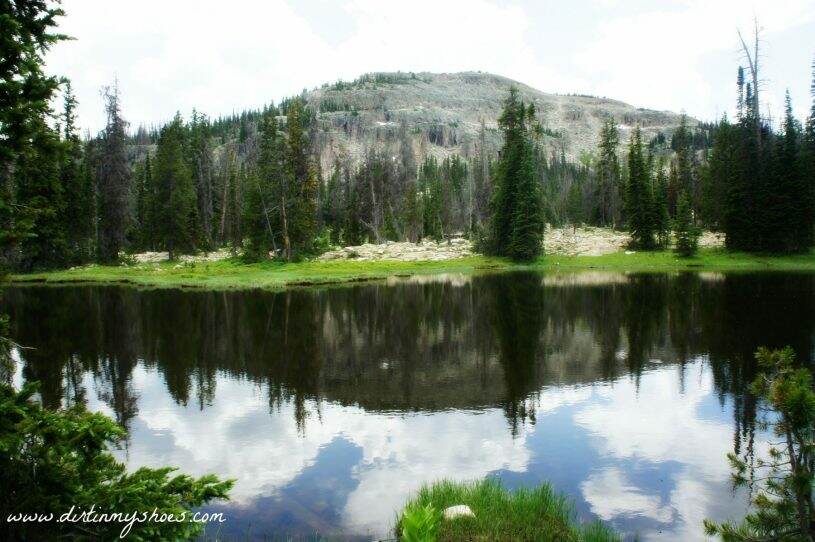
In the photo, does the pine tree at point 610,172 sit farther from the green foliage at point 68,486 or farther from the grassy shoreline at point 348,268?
the green foliage at point 68,486

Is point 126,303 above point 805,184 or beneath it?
beneath

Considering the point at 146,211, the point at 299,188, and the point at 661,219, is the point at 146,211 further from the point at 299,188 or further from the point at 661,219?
the point at 661,219

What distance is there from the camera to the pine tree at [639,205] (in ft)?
255

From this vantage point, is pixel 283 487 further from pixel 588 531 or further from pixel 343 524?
pixel 588 531

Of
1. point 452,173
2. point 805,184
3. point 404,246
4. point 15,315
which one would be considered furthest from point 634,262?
point 452,173

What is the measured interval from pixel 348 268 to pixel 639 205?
42.9 meters

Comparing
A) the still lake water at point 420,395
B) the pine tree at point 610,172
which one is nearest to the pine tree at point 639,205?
the pine tree at point 610,172

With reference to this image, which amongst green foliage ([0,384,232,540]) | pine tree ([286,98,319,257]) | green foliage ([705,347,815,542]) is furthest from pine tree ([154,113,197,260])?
green foliage ([705,347,815,542])

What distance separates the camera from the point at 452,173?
156 m

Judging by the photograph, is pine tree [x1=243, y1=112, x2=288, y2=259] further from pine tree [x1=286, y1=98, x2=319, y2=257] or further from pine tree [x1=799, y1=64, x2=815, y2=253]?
pine tree [x1=799, y1=64, x2=815, y2=253]

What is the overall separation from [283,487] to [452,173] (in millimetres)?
148907

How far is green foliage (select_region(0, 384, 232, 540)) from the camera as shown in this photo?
577 centimetres

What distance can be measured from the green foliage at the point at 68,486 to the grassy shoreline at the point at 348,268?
44.1 metres

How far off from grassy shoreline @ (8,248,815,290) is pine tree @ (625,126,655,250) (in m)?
4.26
